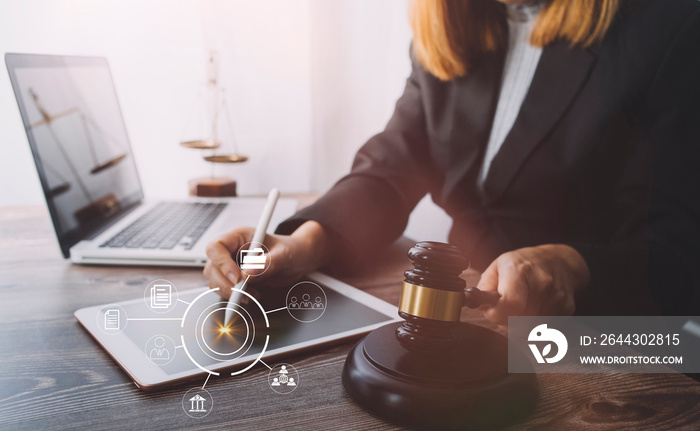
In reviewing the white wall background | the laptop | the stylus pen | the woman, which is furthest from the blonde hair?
the stylus pen

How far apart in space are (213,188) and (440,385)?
719 mm

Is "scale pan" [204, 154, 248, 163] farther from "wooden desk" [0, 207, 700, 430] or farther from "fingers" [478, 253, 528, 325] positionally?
"fingers" [478, 253, 528, 325]

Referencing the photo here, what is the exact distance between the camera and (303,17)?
69cm

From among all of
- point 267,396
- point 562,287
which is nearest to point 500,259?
point 562,287

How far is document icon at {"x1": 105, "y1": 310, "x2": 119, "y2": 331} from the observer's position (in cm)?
36

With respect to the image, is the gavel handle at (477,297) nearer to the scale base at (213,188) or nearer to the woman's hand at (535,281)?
the woman's hand at (535,281)

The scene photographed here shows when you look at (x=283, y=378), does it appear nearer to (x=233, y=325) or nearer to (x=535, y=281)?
(x=233, y=325)

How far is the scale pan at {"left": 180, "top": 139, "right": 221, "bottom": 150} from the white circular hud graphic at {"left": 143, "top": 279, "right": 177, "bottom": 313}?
456 millimetres

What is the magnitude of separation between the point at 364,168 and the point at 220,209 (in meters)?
0.26

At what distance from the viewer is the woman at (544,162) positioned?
0.47 meters

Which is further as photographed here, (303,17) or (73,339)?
(303,17)

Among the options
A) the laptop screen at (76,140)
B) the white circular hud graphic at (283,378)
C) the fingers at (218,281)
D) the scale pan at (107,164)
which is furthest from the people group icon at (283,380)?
the scale pan at (107,164)

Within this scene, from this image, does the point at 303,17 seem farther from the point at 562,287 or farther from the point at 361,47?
the point at 562,287

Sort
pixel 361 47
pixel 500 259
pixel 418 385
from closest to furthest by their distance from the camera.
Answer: pixel 418 385 < pixel 500 259 < pixel 361 47
